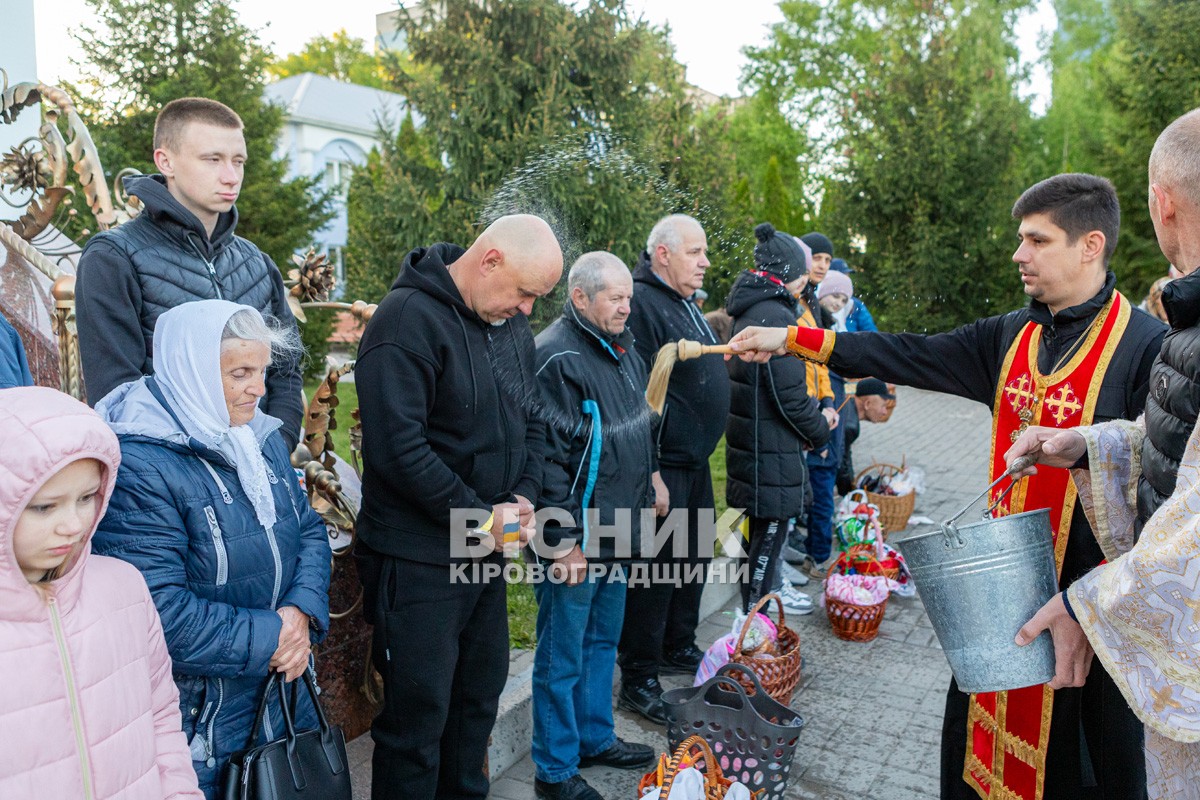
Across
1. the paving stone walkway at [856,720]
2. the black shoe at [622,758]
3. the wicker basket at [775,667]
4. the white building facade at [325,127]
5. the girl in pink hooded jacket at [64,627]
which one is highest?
the white building facade at [325,127]

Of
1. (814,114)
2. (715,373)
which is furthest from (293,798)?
(814,114)

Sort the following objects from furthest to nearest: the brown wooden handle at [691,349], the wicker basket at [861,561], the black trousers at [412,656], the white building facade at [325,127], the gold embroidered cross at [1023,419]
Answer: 1. the white building facade at [325,127]
2. the wicker basket at [861,561]
3. the brown wooden handle at [691,349]
4. the gold embroidered cross at [1023,419]
5. the black trousers at [412,656]

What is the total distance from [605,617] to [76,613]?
2245mm

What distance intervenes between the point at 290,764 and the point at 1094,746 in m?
2.38

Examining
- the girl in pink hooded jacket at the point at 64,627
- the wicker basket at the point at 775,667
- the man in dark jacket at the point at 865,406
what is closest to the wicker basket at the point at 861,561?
the man in dark jacket at the point at 865,406

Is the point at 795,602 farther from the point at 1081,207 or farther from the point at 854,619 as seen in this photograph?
the point at 1081,207

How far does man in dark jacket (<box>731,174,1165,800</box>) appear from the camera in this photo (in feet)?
A: 8.94

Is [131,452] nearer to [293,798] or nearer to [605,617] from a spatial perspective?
[293,798]

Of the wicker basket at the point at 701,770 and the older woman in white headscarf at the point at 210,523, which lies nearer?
the older woman in white headscarf at the point at 210,523

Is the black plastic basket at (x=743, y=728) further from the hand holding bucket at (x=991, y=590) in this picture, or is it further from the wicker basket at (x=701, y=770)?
the hand holding bucket at (x=991, y=590)

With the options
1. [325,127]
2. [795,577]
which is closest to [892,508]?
[795,577]

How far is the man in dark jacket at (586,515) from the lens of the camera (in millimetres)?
3408

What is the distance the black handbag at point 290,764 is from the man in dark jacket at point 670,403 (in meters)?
2.01

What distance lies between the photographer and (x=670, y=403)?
4211 mm
